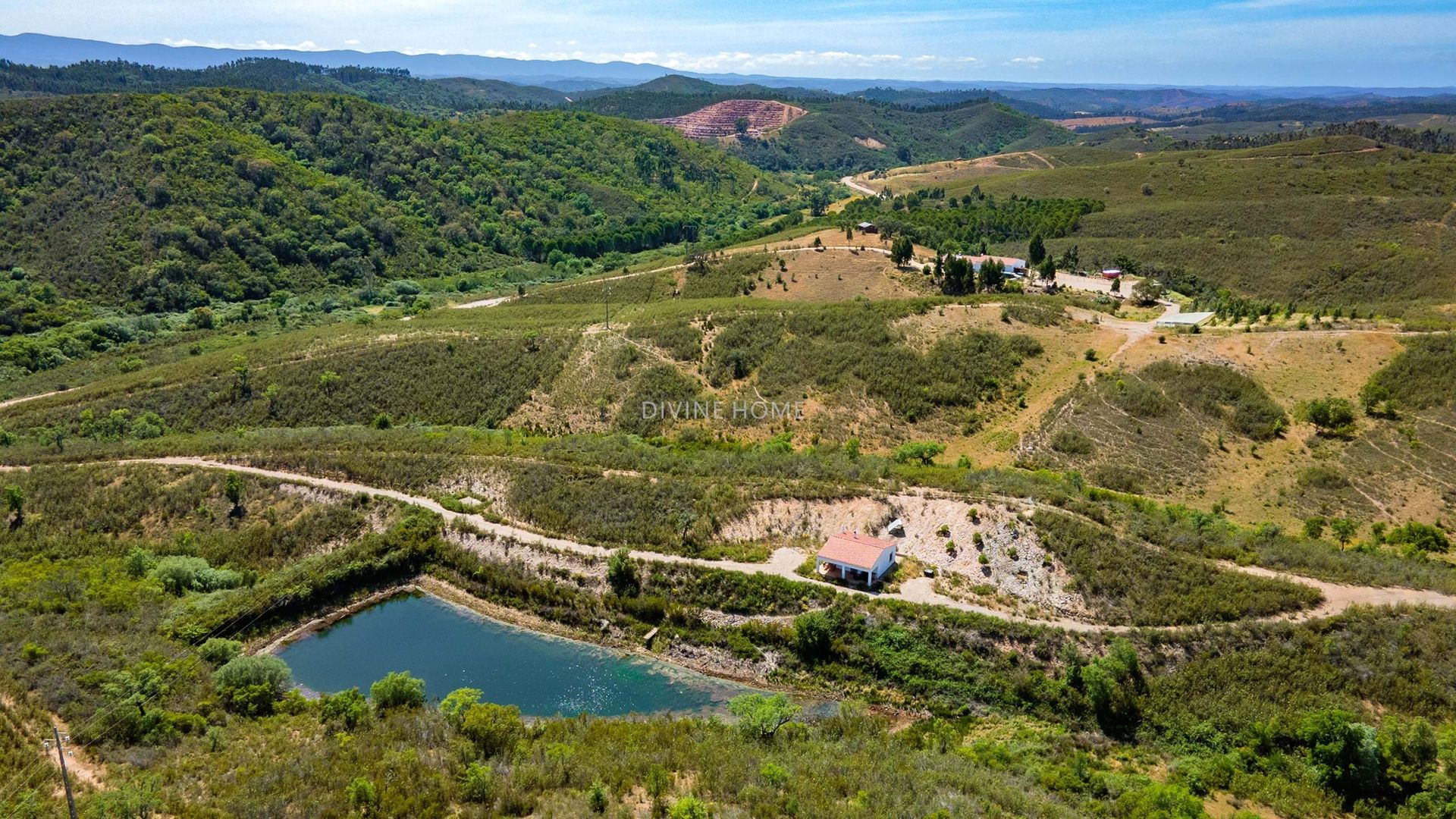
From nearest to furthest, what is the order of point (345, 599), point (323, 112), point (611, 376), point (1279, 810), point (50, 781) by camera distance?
point (50, 781), point (1279, 810), point (345, 599), point (611, 376), point (323, 112)

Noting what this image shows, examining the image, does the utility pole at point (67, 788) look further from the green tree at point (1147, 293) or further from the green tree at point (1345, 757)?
the green tree at point (1147, 293)

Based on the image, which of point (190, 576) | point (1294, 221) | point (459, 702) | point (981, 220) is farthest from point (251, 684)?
point (1294, 221)

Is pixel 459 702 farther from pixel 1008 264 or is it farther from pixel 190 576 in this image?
pixel 1008 264

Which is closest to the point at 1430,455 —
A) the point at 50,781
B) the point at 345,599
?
the point at 345,599

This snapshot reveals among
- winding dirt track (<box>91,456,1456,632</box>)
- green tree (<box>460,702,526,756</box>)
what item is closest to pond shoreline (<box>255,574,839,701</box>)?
winding dirt track (<box>91,456,1456,632</box>)

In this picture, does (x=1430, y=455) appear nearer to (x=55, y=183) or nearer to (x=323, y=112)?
(x=55, y=183)

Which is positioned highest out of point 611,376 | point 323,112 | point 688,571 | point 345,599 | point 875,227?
point 323,112
